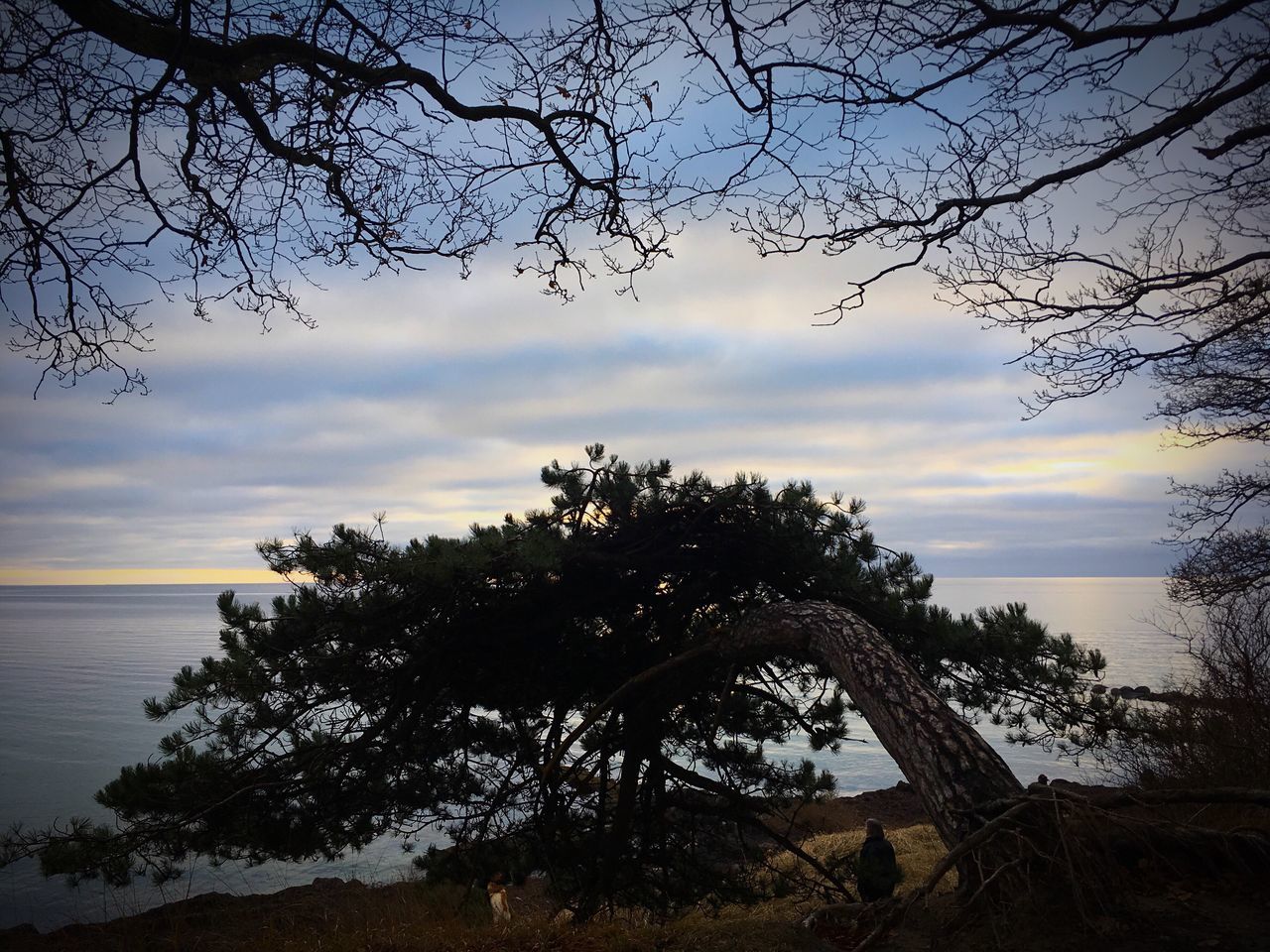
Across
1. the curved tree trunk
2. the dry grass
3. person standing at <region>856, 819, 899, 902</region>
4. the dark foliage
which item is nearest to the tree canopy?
the curved tree trunk

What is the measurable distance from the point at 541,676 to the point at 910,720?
317cm

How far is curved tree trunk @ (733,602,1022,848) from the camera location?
317 centimetres

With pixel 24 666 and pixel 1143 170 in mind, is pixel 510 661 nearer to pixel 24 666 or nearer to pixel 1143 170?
pixel 1143 170

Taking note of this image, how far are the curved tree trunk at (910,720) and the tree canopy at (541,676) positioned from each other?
419 millimetres

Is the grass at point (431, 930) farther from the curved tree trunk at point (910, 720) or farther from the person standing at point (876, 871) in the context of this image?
the curved tree trunk at point (910, 720)

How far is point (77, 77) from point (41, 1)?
1.07 ft

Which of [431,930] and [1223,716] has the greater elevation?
[431,930]

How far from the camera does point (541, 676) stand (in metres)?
5.91

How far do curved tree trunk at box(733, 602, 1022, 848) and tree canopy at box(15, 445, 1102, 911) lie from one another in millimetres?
419

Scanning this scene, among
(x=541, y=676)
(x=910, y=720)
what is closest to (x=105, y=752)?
(x=541, y=676)

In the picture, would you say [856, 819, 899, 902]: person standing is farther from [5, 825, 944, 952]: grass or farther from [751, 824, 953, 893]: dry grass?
[751, 824, 953, 893]: dry grass

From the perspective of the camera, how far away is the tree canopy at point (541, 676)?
4.99 metres

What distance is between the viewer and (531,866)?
579 centimetres

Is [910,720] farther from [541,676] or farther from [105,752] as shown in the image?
[105,752]
